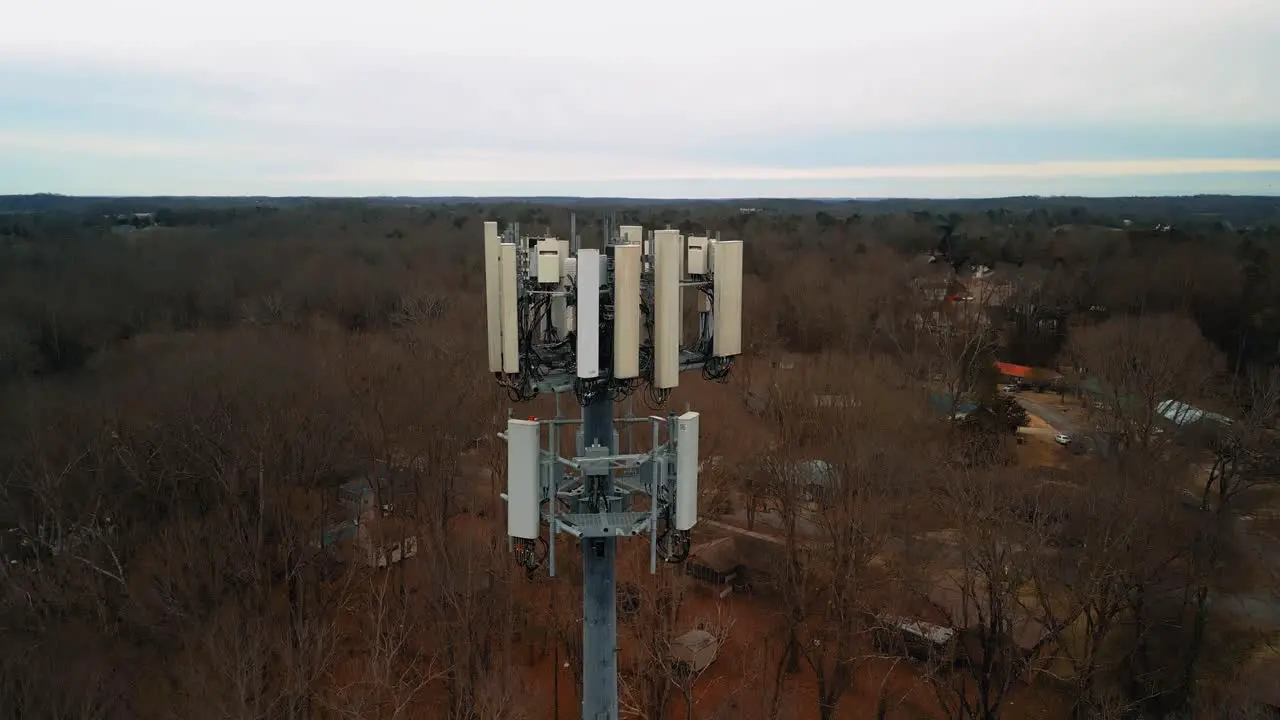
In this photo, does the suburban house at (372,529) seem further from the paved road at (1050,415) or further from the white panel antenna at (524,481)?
the paved road at (1050,415)

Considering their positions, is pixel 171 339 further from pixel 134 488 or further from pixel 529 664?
pixel 529 664

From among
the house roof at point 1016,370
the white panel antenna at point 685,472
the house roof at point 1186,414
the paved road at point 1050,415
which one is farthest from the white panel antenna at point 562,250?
the house roof at point 1016,370

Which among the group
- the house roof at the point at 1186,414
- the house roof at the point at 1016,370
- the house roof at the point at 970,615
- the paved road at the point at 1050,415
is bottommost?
the house roof at the point at 970,615

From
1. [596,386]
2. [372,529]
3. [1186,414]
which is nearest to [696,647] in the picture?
[372,529]

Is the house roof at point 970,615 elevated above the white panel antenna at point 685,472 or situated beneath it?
situated beneath

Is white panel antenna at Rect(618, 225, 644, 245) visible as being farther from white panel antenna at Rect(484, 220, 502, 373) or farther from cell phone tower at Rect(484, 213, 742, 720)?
white panel antenna at Rect(484, 220, 502, 373)

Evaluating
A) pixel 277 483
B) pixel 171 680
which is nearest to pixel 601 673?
pixel 171 680
